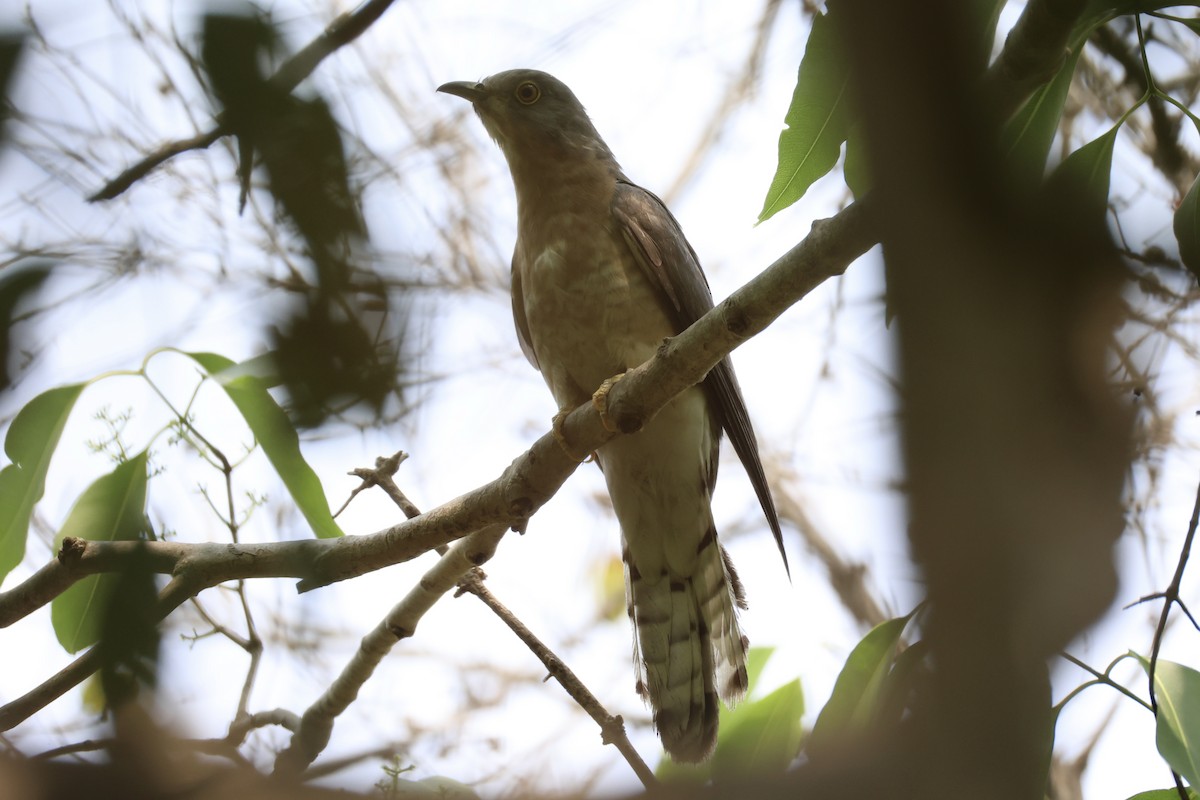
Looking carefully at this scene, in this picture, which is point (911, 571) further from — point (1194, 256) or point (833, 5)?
point (1194, 256)

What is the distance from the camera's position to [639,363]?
10.3 feet

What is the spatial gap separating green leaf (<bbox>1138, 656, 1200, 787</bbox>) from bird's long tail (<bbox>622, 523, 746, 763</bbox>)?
1403mm

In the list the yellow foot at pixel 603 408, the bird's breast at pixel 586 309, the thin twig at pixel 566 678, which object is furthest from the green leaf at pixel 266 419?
the bird's breast at pixel 586 309

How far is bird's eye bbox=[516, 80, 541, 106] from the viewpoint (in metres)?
3.60

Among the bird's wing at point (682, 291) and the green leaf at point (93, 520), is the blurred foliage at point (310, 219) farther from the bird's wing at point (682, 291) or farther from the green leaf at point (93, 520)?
the bird's wing at point (682, 291)

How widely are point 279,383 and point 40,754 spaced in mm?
267

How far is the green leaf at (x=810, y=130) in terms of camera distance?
4.04 ft

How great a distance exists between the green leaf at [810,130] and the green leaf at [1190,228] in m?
0.43

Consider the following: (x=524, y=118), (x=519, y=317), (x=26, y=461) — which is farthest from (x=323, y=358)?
(x=524, y=118)

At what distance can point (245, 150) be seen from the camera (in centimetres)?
57

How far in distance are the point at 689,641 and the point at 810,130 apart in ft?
7.75

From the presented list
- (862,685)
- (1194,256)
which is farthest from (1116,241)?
(862,685)

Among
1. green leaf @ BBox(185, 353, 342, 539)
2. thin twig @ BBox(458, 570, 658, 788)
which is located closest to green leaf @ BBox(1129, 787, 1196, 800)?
thin twig @ BBox(458, 570, 658, 788)

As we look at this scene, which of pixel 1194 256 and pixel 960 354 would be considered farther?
pixel 1194 256
